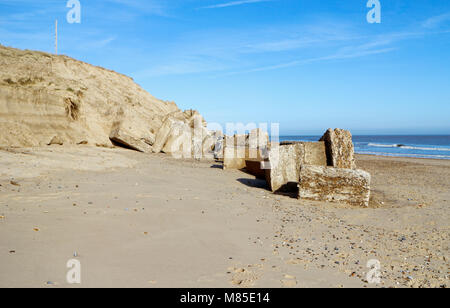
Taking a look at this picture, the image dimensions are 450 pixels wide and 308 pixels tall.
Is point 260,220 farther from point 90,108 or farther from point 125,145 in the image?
point 90,108

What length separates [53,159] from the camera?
6.94 metres

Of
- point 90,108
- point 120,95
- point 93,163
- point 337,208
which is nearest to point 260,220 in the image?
point 337,208

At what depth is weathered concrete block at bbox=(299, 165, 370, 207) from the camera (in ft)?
18.1

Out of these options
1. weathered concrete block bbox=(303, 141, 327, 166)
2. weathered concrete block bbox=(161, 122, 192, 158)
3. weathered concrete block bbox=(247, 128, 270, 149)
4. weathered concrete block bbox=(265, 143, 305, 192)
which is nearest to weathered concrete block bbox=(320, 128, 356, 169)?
weathered concrete block bbox=(303, 141, 327, 166)

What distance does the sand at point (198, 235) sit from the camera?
8.05ft

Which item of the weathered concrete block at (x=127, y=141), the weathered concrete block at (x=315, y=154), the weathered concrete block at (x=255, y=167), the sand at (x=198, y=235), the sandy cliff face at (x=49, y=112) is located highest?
the sandy cliff face at (x=49, y=112)

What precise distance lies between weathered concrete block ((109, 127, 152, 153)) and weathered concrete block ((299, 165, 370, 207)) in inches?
307

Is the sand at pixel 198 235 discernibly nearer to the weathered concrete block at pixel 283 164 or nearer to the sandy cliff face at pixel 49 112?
the weathered concrete block at pixel 283 164

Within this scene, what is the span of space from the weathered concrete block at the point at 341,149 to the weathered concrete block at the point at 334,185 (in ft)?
2.52

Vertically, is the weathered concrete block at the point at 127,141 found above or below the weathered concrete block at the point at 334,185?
above

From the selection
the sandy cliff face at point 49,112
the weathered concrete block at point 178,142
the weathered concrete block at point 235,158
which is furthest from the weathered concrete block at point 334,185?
the weathered concrete block at point 178,142

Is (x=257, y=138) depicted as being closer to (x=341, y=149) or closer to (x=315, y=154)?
(x=315, y=154)

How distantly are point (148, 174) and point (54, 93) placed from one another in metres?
5.02

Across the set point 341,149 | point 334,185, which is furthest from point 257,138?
point 334,185
